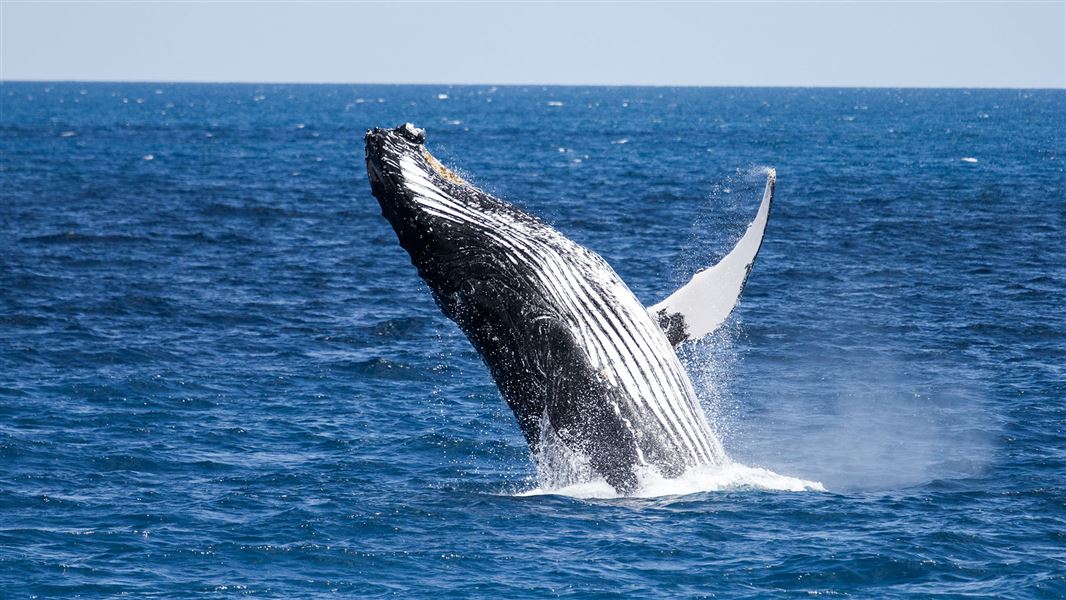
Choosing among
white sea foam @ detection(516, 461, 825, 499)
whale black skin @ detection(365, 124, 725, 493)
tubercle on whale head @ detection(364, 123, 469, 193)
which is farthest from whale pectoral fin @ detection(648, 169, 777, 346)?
tubercle on whale head @ detection(364, 123, 469, 193)

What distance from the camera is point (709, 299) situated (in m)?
12.8

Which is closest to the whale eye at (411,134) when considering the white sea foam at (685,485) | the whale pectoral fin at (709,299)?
the whale pectoral fin at (709,299)

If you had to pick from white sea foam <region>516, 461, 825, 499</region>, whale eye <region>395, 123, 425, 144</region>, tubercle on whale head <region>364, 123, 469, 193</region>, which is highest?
whale eye <region>395, 123, 425, 144</region>

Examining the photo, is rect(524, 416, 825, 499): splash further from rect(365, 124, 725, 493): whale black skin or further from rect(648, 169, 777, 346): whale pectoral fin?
rect(648, 169, 777, 346): whale pectoral fin

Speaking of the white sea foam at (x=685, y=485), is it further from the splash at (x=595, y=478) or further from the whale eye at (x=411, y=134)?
the whale eye at (x=411, y=134)

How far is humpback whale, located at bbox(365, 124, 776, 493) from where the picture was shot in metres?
12.0

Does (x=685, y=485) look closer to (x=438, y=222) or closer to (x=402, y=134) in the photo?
(x=438, y=222)

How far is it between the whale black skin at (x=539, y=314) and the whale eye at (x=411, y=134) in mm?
13

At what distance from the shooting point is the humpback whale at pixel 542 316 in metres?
12.0

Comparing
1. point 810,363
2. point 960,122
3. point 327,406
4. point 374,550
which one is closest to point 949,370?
point 810,363

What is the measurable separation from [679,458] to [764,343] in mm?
12650

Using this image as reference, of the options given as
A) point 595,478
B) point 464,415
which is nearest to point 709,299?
point 595,478

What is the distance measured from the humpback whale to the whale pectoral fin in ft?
1.26

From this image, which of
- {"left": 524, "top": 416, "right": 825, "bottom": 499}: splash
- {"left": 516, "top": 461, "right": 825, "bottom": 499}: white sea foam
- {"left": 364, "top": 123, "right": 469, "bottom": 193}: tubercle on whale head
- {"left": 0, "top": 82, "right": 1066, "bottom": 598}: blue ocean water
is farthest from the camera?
{"left": 516, "top": 461, "right": 825, "bottom": 499}: white sea foam
